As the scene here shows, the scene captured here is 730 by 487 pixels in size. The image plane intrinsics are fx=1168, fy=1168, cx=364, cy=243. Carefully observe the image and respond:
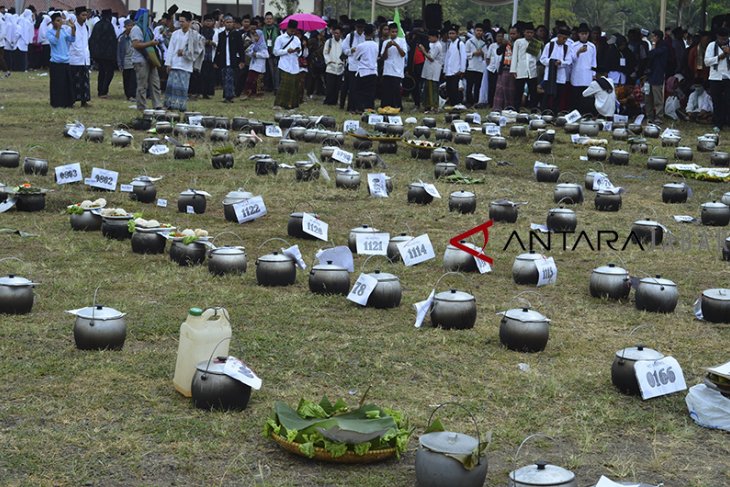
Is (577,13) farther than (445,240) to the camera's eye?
Yes

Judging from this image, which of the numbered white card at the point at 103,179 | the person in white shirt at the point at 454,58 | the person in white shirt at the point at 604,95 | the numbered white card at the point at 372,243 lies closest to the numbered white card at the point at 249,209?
the numbered white card at the point at 103,179

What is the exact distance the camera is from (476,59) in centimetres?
2366

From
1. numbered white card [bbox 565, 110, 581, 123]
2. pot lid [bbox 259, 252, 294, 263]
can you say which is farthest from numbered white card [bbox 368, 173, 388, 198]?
numbered white card [bbox 565, 110, 581, 123]

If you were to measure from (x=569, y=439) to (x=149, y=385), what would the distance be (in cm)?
204

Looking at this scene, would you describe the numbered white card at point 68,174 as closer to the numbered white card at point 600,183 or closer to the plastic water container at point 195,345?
the numbered white card at point 600,183

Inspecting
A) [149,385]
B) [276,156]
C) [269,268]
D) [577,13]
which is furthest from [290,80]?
[577,13]

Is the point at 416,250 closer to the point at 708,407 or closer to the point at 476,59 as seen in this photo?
the point at 708,407

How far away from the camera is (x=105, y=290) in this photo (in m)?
7.75

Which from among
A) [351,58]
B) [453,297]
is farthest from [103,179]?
[351,58]

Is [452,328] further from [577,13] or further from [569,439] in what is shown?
[577,13]

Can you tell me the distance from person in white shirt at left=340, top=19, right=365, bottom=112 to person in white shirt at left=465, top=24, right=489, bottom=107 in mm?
2342

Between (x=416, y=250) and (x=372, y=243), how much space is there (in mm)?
374

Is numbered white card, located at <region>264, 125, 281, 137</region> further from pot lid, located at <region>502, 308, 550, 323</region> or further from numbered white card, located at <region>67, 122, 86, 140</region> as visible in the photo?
pot lid, located at <region>502, 308, 550, 323</region>

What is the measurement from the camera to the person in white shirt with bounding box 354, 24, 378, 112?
20.8 metres
